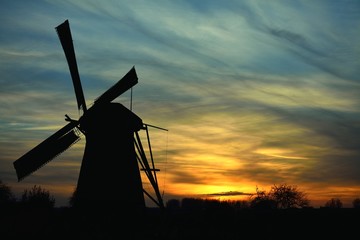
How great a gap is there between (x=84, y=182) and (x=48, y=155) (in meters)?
3.92

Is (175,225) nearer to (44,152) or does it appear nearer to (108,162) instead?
(108,162)

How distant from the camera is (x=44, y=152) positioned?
24.3 metres

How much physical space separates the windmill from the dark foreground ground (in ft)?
3.36

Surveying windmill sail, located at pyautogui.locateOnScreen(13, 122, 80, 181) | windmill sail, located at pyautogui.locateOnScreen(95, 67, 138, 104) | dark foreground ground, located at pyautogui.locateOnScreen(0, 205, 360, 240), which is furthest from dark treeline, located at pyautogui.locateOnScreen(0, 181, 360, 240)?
windmill sail, located at pyautogui.locateOnScreen(95, 67, 138, 104)

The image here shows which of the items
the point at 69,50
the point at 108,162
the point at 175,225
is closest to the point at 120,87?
the point at 69,50

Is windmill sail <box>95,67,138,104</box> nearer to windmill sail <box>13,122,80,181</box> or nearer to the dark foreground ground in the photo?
windmill sail <box>13,122,80,181</box>

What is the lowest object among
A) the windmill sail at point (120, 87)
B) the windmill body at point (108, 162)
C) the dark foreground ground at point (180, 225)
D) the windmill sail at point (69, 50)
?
the dark foreground ground at point (180, 225)

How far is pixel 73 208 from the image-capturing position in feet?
71.8

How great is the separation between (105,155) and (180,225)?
5.37 metres

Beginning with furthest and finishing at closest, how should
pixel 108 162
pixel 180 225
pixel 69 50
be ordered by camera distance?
pixel 69 50 < pixel 108 162 < pixel 180 225

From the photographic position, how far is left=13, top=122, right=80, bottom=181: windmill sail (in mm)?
24094

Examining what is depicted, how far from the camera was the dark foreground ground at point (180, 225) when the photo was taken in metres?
17.6

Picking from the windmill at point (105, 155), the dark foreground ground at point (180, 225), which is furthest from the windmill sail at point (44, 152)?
the dark foreground ground at point (180, 225)

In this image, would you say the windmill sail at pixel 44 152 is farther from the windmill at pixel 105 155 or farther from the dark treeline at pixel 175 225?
the dark treeline at pixel 175 225
